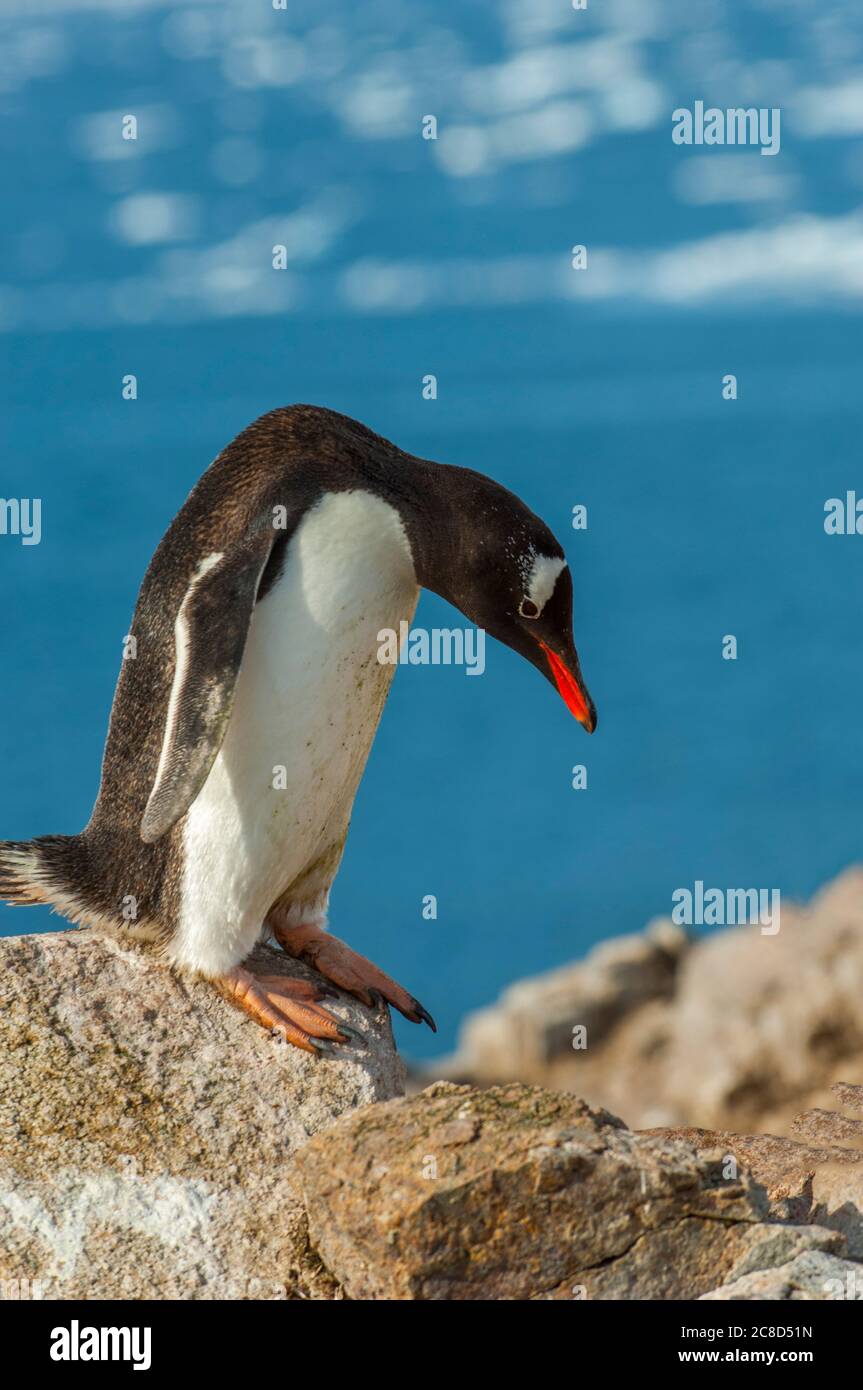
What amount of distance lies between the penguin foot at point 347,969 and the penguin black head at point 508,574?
810 millimetres

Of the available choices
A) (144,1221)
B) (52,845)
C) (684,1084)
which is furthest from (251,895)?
(684,1084)

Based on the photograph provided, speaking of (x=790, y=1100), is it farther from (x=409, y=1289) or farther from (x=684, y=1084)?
(x=409, y=1289)

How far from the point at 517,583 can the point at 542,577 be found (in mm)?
53

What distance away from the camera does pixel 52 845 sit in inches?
Result: 150

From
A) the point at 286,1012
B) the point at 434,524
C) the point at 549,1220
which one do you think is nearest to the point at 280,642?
the point at 434,524

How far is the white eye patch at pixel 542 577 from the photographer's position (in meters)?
3.52

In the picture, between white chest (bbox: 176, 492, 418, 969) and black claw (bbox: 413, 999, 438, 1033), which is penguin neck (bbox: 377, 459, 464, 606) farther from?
black claw (bbox: 413, 999, 438, 1033)

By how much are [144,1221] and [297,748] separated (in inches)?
39.3

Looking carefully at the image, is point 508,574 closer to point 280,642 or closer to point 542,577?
point 542,577

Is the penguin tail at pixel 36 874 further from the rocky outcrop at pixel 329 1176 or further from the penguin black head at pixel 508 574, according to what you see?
the penguin black head at pixel 508 574

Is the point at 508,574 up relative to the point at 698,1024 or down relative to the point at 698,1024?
up

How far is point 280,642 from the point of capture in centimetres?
354
